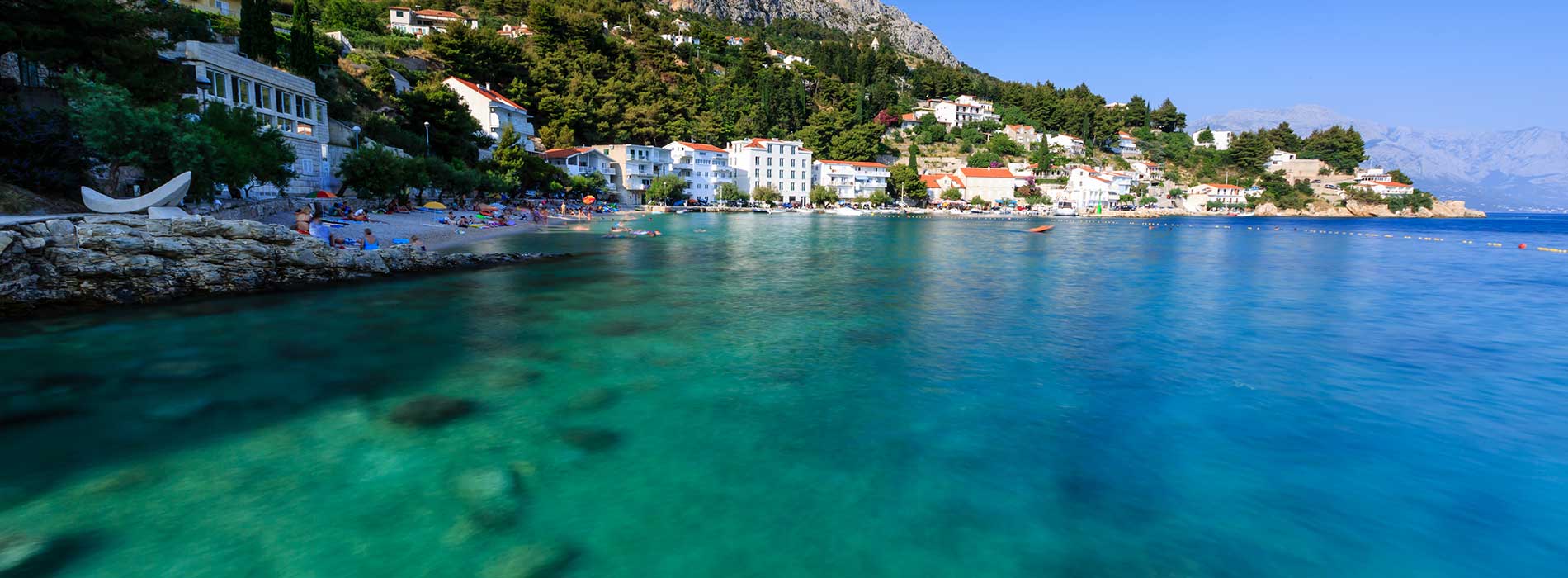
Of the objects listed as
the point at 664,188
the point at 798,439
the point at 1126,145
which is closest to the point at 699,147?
the point at 664,188

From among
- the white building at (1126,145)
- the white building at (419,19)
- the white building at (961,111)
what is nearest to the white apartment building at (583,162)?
the white building at (419,19)

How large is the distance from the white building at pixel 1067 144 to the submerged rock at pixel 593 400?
11004cm


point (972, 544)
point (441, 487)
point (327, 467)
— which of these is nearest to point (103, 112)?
point (327, 467)

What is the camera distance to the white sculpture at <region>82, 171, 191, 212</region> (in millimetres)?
14852

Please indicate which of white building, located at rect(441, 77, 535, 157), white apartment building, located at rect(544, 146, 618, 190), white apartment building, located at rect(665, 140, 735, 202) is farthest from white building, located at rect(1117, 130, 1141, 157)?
white building, located at rect(441, 77, 535, 157)

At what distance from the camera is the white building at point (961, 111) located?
11156 cm

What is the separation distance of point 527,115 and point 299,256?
170 feet

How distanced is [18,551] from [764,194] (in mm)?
72476

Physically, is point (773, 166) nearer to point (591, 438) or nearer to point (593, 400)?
point (593, 400)

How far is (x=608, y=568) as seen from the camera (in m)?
5.34

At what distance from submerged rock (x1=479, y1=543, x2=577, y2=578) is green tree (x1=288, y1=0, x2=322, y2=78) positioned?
4206cm

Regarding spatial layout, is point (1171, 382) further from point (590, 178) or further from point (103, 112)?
point (590, 178)

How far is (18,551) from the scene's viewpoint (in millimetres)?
5297

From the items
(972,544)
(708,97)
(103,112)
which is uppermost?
(708,97)
